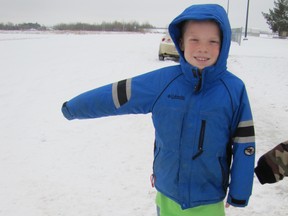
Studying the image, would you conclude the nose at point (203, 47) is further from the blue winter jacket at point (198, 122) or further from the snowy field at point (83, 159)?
the snowy field at point (83, 159)

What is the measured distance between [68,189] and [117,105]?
202cm

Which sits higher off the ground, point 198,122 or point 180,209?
point 198,122

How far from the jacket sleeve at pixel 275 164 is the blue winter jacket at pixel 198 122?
109mm

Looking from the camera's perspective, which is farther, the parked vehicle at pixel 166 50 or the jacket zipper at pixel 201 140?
the parked vehicle at pixel 166 50

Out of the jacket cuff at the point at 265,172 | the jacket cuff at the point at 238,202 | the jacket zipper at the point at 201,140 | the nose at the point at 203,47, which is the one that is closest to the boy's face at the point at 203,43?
the nose at the point at 203,47

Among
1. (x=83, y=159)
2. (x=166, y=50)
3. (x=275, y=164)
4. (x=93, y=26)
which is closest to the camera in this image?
(x=275, y=164)

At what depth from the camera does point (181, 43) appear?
2.00m

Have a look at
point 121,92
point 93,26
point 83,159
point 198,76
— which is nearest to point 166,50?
point 83,159

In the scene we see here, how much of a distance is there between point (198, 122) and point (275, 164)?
0.48m

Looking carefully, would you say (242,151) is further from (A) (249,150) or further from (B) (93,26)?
(B) (93,26)

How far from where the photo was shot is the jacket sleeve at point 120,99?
6.17 ft

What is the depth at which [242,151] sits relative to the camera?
1791 mm

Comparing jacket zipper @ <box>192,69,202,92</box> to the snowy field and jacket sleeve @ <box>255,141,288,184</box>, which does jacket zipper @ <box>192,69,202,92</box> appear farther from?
the snowy field

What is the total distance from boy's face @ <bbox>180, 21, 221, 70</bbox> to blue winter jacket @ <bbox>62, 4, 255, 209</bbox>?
1.5 inches
